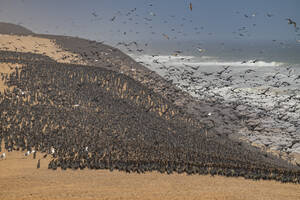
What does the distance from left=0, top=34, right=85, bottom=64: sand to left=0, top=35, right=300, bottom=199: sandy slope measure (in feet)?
194

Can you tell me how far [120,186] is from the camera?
2131cm

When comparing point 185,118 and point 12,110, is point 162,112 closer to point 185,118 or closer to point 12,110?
point 185,118

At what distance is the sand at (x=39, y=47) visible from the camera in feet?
271

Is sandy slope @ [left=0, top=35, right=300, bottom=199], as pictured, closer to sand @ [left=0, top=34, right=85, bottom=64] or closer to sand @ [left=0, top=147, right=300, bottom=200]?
sand @ [left=0, top=147, right=300, bottom=200]

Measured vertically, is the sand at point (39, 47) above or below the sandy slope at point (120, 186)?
above

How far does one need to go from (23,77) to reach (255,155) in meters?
35.2

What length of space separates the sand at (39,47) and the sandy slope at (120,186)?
5913 centimetres

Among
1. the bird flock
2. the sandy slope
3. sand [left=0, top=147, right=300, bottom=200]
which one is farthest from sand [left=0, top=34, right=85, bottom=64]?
sand [left=0, top=147, right=300, bottom=200]

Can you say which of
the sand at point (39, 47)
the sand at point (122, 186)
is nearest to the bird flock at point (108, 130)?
the sand at point (122, 186)

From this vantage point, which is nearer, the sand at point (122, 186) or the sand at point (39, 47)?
the sand at point (122, 186)

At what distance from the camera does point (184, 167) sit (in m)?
25.4

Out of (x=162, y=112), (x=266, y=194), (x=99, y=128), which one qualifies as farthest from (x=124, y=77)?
(x=266, y=194)

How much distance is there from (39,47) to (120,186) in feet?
260

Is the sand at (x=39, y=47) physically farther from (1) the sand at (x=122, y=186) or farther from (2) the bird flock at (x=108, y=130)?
(1) the sand at (x=122, y=186)
